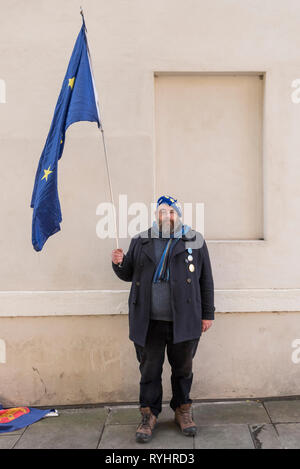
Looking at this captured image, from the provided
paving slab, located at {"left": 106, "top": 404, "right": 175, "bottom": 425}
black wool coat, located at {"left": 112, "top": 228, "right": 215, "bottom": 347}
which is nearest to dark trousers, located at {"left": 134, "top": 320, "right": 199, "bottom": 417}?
black wool coat, located at {"left": 112, "top": 228, "right": 215, "bottom": 347}

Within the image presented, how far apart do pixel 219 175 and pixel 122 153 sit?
947mm

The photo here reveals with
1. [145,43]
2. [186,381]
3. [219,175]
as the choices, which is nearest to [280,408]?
[186,381]

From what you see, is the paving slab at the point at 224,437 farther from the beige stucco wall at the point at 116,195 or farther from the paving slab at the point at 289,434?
the beige stucco wall at the point at 116,195

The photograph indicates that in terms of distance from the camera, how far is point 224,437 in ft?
12.2

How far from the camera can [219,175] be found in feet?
14.6

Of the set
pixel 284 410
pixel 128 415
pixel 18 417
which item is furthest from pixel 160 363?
pixel 18 417

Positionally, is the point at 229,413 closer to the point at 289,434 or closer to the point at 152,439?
the point at 289,434

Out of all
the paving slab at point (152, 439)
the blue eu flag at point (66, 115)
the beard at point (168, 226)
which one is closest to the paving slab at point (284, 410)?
the paving slab at point (152, 439)

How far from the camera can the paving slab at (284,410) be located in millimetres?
4008

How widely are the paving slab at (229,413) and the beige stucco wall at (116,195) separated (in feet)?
0.36

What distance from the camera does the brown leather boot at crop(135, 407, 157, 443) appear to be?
3670mm

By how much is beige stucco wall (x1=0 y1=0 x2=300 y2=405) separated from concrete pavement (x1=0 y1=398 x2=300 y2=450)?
0.16 m

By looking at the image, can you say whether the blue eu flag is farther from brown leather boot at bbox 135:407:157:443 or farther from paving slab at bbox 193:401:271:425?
paving slab at bbox 193:401:271:425
